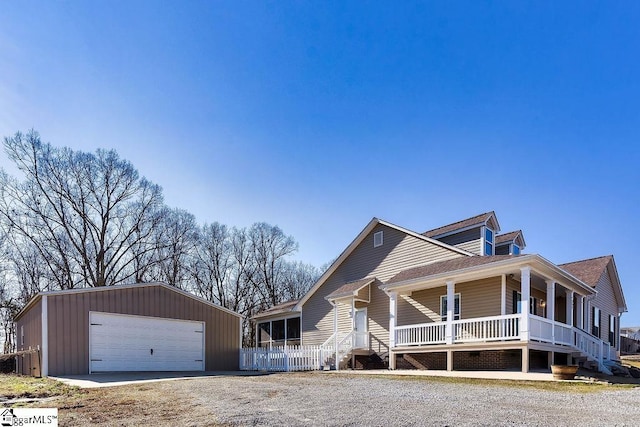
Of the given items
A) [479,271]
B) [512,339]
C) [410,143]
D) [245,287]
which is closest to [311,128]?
[410,143]

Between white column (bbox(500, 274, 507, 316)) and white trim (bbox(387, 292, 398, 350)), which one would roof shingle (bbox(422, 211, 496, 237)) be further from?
white trim (bbox(387, 292, 398, 350))

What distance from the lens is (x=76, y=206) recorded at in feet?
94.6

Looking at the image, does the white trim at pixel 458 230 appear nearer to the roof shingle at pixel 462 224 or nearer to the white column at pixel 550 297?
the roof shingle at pixel 462 224

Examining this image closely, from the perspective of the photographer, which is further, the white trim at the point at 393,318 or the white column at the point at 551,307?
the white trim at the point at 393,318

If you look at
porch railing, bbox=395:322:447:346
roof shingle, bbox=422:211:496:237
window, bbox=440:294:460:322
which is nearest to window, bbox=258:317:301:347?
porch railing, bbox=395:322:447:346

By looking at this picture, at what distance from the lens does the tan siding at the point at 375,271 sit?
1825 cm

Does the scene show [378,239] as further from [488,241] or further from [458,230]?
[488,241]

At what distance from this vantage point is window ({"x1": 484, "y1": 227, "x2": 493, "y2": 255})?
688 inches

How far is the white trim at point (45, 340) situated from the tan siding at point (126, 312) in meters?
0.12

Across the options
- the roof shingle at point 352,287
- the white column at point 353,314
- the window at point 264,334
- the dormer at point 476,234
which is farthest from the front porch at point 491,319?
the window at point 264,334

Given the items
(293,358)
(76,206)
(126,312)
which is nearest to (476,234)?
(293,358)

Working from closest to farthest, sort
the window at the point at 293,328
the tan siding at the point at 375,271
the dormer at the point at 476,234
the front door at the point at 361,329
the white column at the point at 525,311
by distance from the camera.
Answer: the white column at the point at 525,311, the dormer at the point at 476,234, the tan siding at the point at 375,271, the front door at the point at 361,329, the window at the point at 293,328

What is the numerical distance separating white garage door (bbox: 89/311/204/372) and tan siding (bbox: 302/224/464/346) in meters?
6.07

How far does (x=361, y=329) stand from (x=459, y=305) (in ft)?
17.5
